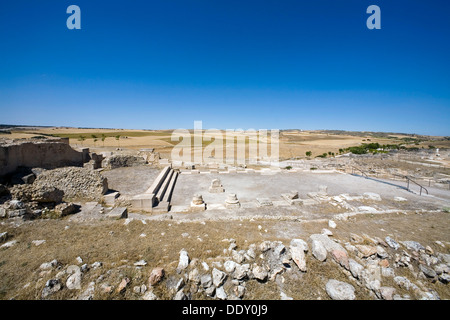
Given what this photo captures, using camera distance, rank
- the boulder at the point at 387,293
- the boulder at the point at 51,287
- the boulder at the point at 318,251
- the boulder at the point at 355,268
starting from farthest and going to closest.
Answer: the boulder at the point at 318,251
the boulder at the point at 355,268
the boulder at the point at 387,293
the boulder at the point at 51,287

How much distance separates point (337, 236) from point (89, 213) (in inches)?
381

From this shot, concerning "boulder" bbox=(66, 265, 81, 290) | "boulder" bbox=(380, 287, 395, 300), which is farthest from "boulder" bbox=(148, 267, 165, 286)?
"boulder" bbox=(380, 287, 395, 300)

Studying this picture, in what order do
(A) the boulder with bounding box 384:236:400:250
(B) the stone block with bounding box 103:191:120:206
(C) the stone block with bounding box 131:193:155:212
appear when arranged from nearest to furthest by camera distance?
(A) the boulder with bounding box 384:236:400:250
(C) the stone block with bounding box 131:193:155:212
(B) the stone block with bounding box 103:191:120:206

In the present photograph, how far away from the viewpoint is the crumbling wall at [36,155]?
973 cm

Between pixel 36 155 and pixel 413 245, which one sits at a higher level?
pixel 36 155

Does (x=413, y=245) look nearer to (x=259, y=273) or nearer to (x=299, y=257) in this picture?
(x=299, y=257)

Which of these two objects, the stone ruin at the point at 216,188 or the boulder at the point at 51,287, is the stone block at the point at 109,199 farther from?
the boulder at the point at 51,287

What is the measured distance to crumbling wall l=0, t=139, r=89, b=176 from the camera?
9.73 meters

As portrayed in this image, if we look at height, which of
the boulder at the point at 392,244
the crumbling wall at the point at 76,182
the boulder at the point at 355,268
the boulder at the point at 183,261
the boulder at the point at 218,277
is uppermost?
the crumbling wall at the point at 76,182

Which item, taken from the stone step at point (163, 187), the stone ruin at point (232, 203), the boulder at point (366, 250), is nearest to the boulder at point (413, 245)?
the boulder at point (366, 250)

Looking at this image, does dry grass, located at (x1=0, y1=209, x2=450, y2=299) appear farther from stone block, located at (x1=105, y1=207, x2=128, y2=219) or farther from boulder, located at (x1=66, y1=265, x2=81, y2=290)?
stone block, located at (x1=105, y1=207, x2=128, y2=219)

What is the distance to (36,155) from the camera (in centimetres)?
1170

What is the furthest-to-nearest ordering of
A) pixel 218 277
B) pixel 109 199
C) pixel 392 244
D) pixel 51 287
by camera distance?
1. pixel 109 199
2. pixel 392 244
3. pixel 218 277
4. pixel 51 287

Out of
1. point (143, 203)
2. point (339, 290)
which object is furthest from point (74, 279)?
point (339, 290)
